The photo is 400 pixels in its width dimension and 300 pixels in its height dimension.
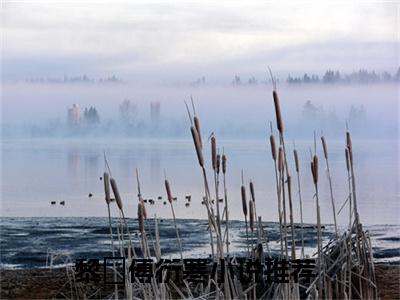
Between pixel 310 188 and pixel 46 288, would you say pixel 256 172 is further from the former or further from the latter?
pixel 46 288

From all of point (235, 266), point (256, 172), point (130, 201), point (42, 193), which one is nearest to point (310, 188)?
point (256, 172)

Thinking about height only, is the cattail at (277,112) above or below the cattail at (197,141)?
above

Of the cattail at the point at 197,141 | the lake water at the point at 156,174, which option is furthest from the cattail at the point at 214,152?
the lake water at the point at 156,174

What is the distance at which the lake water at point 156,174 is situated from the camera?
8.99ft

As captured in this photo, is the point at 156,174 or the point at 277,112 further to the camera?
the point at 156,174

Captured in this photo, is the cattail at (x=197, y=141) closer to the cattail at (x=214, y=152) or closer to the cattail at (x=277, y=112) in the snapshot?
the cattail at (x=214, y=152)

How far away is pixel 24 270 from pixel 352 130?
1.22 meters

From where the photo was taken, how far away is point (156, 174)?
283 centimetres

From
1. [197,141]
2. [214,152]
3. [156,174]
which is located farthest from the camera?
[156,174]

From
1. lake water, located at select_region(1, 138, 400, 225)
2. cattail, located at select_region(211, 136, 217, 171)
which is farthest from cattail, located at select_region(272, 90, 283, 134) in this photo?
lake water, located at select_region(1, 138, 400, 225)

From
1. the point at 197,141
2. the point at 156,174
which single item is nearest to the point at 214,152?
the point at 197,141

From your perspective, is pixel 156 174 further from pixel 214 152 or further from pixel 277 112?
pixel 277 112

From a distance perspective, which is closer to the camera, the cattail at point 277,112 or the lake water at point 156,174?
the cattail at point 277,112

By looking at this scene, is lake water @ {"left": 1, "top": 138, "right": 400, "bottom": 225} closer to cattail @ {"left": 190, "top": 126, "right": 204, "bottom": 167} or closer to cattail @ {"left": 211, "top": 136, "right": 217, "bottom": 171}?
cattail @ {"left": 211, "top": 136, "right": 217, "bottom": 171}
